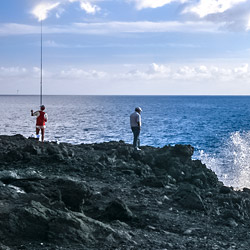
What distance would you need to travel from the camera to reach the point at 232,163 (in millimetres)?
30500

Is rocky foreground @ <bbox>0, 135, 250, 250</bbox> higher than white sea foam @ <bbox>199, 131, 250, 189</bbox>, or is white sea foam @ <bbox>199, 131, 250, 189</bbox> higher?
rocky foreground @ <bbox>0, 135, 250, 250</bbox>

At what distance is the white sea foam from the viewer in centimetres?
2511

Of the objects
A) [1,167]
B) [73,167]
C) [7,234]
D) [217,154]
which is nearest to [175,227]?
[7,234]

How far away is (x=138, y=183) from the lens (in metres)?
13.9

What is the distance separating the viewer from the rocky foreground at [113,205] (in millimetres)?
7832

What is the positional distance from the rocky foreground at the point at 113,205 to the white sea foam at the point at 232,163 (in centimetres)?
826

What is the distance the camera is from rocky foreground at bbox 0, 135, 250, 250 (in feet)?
25.7

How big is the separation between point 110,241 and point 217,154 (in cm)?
2825

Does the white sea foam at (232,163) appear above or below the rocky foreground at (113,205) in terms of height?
below

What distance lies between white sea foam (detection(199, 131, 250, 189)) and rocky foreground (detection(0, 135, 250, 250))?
325 inches

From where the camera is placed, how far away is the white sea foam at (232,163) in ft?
82.4

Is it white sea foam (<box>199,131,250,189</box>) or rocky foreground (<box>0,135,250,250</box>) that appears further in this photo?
white sea foam (<box>199,131,250,189</box>)

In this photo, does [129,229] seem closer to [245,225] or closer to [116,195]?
[116,195]

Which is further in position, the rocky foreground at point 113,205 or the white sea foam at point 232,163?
the white sea foam at point 232,163
